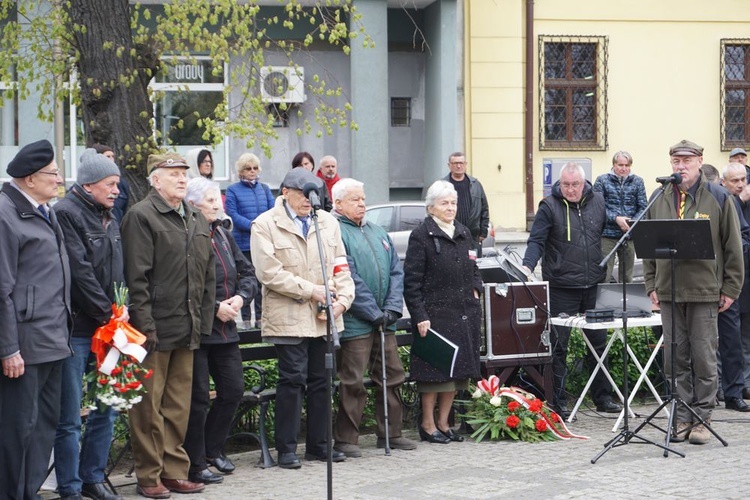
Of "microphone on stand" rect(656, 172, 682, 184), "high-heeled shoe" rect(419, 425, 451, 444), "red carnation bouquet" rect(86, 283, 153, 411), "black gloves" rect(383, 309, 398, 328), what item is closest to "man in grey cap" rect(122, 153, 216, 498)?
"red carnation bouquet" rect(86, 283, 153, 411)

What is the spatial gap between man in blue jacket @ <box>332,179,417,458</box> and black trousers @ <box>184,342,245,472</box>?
1.00 m

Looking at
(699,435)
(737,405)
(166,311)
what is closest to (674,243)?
(699,435)

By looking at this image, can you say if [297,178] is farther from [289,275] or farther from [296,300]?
[296,300]

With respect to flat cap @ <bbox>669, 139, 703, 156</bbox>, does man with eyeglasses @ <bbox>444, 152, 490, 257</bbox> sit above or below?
below

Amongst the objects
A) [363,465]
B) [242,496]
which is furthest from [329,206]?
[242,496]

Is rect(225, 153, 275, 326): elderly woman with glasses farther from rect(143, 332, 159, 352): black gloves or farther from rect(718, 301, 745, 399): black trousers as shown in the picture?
rect(718, 301, 745, 399): black trousers

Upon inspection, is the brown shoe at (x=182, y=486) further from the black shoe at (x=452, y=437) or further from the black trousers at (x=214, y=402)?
the black shoe at (x=452, y=437)

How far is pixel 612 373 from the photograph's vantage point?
11.7 meters

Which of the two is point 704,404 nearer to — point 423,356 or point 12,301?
point 423,356

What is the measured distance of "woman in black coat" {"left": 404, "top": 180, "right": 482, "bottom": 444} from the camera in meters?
9.82

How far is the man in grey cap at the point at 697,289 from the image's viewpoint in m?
9.68

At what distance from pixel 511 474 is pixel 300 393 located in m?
1.67

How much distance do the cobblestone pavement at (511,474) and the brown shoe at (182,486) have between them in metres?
0.06

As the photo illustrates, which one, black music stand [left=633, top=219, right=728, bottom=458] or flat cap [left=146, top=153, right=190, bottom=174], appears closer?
flat cap [left=146, top=153, right=190, bottom=174]
